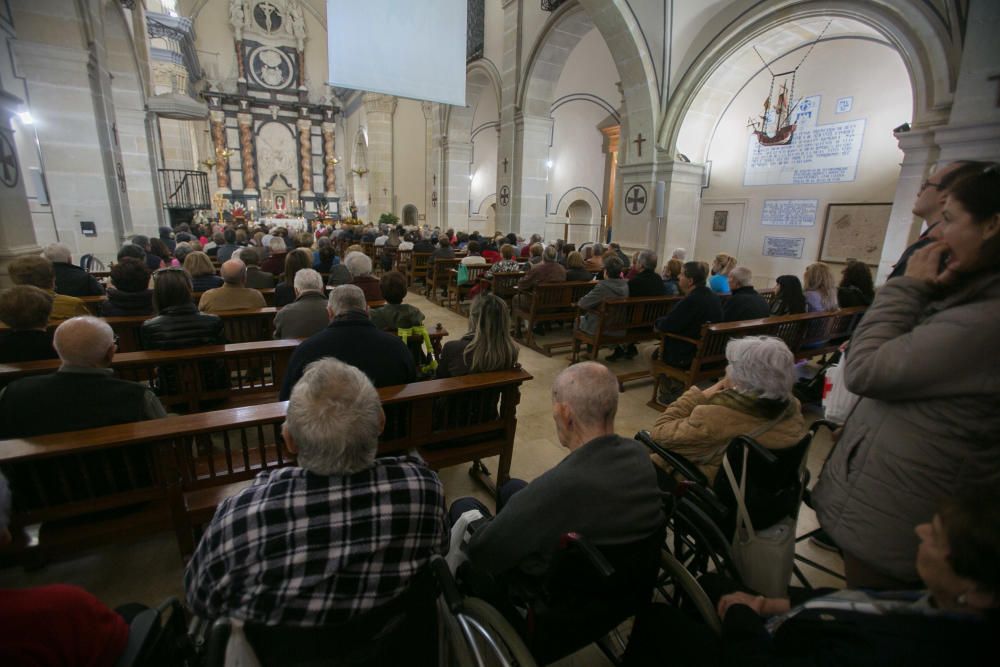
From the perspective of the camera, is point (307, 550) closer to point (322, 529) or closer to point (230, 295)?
point (322, 529)

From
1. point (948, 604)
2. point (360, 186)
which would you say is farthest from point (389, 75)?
point (360, 186)

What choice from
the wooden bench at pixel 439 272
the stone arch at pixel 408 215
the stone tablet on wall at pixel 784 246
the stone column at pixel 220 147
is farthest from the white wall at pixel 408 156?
the stone tablet on wall at pixel 784 246

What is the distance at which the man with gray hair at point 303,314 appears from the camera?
117 inches

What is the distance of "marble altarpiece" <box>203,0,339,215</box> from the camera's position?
20.1 m

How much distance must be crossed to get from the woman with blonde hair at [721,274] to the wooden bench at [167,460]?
329 cm

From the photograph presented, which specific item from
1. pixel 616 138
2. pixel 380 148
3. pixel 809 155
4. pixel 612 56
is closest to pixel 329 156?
pixel 380 148

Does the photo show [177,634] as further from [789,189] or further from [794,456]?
[789,189]

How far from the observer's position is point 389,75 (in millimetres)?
6543

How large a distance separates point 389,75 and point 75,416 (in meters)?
6.45

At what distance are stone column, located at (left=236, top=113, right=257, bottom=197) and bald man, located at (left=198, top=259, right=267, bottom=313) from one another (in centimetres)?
2067

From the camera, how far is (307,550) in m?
0.95

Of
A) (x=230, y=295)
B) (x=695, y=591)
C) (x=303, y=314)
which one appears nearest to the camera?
(x=695, y=591)

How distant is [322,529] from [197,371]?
A: 211 centimetres

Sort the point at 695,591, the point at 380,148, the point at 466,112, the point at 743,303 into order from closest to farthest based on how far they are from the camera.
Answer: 1. the point at 695,591
2. the point at 743,303
3. the point at 466,112
4. the point at 380,148
